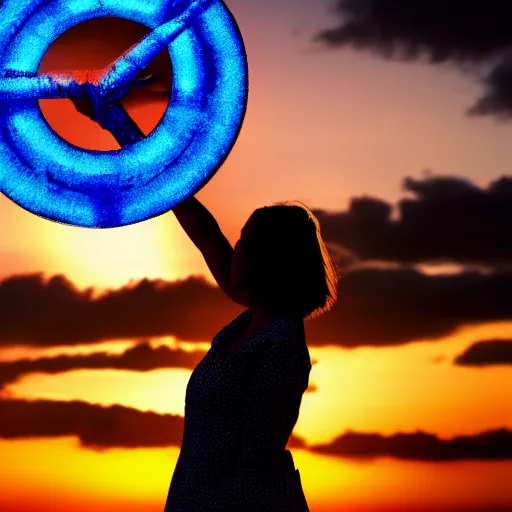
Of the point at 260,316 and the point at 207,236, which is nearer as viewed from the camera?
the point at 260,316

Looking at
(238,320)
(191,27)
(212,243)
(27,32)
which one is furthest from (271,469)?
(27,32)

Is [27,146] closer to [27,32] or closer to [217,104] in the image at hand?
[27,32]

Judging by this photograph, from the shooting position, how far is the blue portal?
197 cm

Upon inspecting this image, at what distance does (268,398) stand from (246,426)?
0.08 m

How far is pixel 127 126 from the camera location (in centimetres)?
200

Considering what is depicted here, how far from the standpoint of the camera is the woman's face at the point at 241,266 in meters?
1.74

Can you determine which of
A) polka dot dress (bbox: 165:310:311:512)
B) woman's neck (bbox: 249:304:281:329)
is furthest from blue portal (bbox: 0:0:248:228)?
polka dot dress (bbox: 165:310:311:512)

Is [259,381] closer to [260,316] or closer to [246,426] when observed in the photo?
[246,426]

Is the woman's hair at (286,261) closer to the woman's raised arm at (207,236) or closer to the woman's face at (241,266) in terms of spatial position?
the woman's face at (241,266)

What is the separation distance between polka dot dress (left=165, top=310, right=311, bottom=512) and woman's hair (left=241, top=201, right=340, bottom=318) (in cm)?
9

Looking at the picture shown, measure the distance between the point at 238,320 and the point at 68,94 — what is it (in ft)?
2.45

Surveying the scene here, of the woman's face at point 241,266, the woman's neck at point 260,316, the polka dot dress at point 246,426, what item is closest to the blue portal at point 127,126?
the woman's face at point 241,266

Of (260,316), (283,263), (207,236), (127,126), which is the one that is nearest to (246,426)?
(260,316)

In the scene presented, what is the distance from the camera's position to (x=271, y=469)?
164cm
